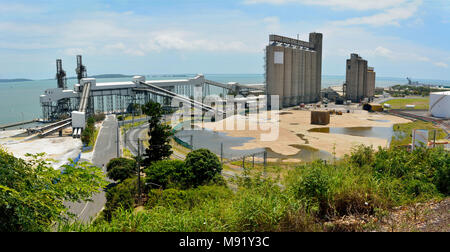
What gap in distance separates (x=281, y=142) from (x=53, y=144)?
2719 cm

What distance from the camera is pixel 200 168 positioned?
2127cm

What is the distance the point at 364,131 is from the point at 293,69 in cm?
3686

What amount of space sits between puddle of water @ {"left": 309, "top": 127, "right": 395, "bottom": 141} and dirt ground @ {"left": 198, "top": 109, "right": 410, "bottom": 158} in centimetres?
213

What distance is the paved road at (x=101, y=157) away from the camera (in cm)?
1925

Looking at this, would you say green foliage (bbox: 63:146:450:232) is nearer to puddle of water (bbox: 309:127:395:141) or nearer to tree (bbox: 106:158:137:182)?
tree (bbox: 106:158:137:182)

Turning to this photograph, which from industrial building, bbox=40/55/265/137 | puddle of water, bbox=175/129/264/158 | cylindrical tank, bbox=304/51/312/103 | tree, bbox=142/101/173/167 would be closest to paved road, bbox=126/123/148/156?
puddle of water, bbox=175/129/264/158

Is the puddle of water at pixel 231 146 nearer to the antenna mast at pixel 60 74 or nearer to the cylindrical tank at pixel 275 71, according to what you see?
the antenna mast at pixel 60 74

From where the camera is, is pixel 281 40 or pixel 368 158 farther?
pixel 281 40

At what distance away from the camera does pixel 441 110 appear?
201ft

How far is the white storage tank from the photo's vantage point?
60.4 metres

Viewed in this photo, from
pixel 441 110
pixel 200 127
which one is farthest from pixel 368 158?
pixel 441 110

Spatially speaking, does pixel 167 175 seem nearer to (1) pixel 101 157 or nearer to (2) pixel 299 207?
(2) pixel 299 207

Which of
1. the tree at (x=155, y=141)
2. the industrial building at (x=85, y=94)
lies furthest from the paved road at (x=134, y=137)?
the tree at (x=155, y=141)
